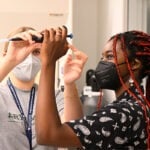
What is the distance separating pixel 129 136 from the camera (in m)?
1.10

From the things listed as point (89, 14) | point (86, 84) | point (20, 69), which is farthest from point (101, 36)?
point (20, 69)

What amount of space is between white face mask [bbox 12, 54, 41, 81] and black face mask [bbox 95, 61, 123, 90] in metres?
0.48

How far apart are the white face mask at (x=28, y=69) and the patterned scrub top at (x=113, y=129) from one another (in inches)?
26.7

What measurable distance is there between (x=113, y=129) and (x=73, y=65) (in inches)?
18.0

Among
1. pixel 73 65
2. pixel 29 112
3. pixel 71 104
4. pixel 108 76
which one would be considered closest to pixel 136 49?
pixel 108 76

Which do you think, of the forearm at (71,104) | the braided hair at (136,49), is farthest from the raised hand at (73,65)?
the braided hair at (136,49)

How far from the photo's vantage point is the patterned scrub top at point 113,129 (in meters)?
1.08

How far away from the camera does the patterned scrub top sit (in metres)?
1.08

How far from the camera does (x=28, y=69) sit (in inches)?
68.6

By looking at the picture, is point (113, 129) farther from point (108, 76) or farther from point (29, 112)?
point (29, 112)

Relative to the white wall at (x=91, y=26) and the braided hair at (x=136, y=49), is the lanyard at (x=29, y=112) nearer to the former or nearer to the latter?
the braided hair at (x=136, y=49)

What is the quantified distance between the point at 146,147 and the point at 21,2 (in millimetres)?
1829

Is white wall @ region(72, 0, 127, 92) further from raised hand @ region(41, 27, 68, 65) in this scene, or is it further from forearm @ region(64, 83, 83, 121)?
raised hand @ region(41, 27, 68, 65)

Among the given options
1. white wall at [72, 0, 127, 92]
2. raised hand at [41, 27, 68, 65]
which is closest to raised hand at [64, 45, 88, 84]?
raised hand at [41, 27, 68, 65]
